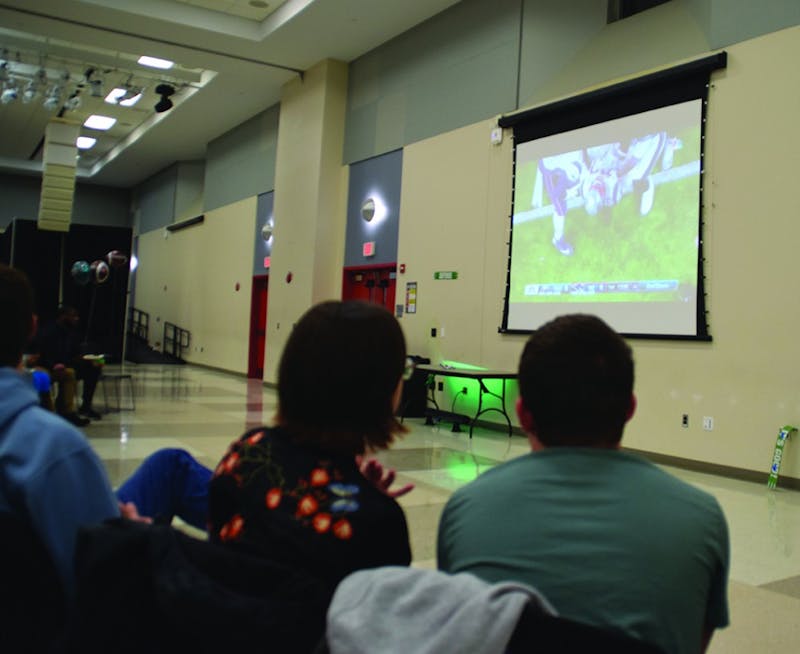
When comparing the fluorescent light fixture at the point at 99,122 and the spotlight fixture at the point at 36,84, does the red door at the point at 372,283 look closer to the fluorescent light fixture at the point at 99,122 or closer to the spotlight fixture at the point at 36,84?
the spotlight fixture at the point at 36,84

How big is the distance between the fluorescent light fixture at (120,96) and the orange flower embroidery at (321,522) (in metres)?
13.3

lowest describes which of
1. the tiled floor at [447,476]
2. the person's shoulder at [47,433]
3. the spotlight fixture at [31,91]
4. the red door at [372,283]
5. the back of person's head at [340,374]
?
the tiled floor at [447,476]

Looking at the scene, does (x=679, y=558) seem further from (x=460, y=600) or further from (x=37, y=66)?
(x=37, y=66)

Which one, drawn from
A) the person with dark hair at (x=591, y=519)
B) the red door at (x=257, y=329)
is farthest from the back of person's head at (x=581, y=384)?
the red door at (x=257, y=329)

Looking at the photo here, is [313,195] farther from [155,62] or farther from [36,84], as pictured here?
[36,84]

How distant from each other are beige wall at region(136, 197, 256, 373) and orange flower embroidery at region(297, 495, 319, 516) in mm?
12741

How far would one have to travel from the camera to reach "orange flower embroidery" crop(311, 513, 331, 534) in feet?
3.25

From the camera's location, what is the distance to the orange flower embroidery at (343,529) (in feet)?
3.26

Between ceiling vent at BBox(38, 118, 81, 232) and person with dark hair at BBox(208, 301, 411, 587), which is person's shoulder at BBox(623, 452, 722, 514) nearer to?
person with dark hair at BBox(208, 301, 411, 587)

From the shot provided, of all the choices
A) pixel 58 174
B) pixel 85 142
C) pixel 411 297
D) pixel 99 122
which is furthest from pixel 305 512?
pixel 85 142

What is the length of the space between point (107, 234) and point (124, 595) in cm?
1619

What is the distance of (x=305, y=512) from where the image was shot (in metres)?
1.01

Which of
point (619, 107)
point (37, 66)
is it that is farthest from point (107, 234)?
point (619, 107)

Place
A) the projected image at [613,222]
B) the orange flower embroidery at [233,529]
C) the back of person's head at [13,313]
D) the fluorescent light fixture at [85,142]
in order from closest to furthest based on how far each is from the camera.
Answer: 1. the orange flower embroidery at [233,529]
2. the back of person's head at [13,313]
3. the projected image at [613,222]
4. the fluorescent light fixture at [85,142]
